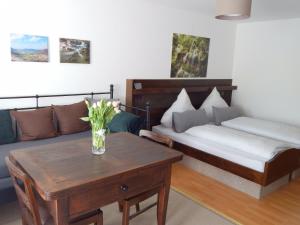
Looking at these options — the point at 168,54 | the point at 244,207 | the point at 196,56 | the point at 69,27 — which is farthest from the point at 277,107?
the point at 69,27

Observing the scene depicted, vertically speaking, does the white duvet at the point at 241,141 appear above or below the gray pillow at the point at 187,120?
below

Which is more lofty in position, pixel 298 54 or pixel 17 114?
pixel 298 54

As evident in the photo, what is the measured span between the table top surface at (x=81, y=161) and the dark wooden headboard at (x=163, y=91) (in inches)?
69.7

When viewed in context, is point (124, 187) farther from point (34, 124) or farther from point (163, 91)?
point (163, 91)

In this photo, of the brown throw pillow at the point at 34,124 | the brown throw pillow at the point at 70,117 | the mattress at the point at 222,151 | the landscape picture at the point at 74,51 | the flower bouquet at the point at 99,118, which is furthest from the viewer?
the landscape picture at the point at 74,51

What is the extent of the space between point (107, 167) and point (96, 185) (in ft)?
0.58

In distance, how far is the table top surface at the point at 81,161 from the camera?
5.02 ft

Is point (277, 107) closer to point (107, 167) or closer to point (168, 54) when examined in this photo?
point (168, 54)

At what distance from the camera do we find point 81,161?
1.84 metres

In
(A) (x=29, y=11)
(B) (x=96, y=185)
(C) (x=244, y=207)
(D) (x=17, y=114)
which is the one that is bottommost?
(C) (x=244, y=207)

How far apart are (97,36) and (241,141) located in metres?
2.37

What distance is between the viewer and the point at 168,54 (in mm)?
4406

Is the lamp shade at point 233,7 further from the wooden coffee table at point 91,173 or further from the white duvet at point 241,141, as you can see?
the white duvet at point 241,141

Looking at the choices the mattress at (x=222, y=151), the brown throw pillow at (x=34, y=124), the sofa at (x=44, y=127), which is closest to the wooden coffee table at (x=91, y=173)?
the sofa at (x=44, y=127)
